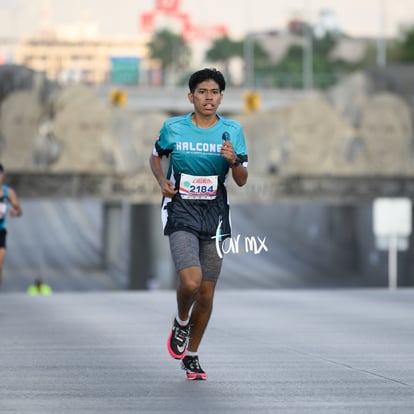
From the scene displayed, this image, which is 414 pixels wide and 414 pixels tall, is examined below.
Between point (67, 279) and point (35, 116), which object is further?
point (67, 279)

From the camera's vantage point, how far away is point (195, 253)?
9852mm

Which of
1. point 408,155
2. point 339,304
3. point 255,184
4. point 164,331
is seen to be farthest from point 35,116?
point 164,331

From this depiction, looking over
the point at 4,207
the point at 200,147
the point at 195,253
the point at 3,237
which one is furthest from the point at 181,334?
the point at 3,237

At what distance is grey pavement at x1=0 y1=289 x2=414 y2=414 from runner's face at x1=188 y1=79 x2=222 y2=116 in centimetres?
176

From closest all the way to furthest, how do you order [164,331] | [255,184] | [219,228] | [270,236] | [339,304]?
[219,228] < [164,331] < [339,304] < [255,184] < [270,236]

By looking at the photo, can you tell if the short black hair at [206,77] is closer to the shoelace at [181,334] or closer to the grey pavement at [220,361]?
the shoelace at [181,334]

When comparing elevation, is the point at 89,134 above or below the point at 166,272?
above

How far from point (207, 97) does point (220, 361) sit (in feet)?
7.89

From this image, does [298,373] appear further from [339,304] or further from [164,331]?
[339,304]

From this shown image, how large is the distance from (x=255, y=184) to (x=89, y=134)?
754cm

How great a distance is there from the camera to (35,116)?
218ft

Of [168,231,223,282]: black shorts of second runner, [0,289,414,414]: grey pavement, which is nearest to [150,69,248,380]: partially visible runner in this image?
[168,231,223,282]: black shorts of second runner

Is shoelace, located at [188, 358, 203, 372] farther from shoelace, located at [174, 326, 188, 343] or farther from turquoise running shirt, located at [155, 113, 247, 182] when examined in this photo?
turquoise running shirt, located at [155, 113, 247, 182]

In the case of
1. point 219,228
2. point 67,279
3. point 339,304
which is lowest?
point 67,279
